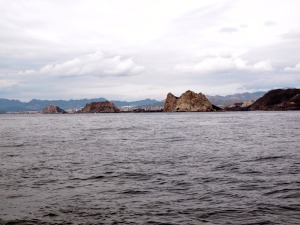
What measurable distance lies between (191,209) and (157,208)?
1.66 meters

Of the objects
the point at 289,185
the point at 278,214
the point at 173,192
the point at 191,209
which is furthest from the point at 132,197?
the point at 289,185

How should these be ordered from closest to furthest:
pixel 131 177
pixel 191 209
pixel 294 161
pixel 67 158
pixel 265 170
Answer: pixel 191 209
pixel 131 177
pixel 265 170
pixel 294 161
pixel 67 158

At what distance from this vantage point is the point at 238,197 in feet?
57.9

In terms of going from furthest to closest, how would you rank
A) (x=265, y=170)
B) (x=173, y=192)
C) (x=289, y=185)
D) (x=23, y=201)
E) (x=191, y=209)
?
(x=265, y=170) < (x=289, y=185) < (x=173, y=192) < (x=23, y=201) < (x=191, y=209)

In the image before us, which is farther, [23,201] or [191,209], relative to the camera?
[23,201]

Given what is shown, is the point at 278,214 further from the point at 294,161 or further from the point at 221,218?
the point at 294,161

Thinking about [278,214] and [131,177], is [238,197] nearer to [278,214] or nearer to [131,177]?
[278,214]

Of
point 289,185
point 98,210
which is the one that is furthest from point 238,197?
point 98,210

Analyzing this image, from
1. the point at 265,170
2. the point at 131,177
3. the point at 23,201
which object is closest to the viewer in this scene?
the point at 23,201

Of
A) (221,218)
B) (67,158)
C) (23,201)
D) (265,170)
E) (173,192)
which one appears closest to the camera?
(221,218)

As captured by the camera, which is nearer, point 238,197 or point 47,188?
point 238,197

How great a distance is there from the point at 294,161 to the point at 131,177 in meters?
15.3

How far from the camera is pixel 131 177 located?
23422 millimetres

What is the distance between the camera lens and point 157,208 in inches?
626
